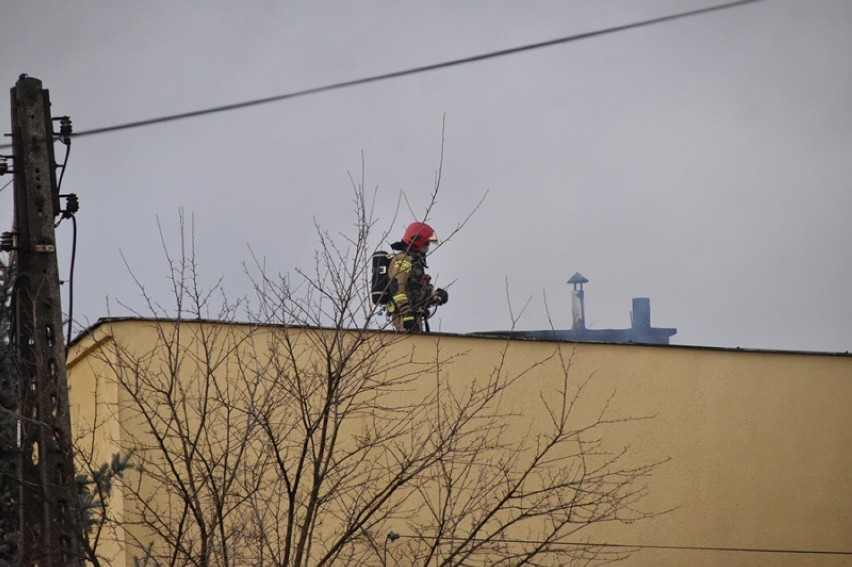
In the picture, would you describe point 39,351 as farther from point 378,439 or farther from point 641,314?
point 641,314

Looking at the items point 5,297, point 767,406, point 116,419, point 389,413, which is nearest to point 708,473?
point 767,406

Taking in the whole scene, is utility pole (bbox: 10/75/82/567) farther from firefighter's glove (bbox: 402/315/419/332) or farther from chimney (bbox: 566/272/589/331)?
chimney (bbox: 566/272/589/331)

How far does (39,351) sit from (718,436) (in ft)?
27.1

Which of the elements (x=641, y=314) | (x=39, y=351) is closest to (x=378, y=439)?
(x=39, y=351)

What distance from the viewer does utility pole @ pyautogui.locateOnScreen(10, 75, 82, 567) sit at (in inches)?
333

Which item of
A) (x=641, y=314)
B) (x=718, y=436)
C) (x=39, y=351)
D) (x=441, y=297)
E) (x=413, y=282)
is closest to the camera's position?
(x=39, y=351)

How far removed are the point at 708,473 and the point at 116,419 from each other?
641 centimetres

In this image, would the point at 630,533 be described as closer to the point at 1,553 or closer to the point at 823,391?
the point at 823,391

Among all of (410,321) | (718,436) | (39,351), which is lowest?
(718,436)

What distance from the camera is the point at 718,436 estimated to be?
47.3ft

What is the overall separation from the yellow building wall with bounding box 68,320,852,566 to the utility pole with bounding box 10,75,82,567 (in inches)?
195

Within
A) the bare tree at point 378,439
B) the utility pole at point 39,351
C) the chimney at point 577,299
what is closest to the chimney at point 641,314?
the chimney at point 577,299

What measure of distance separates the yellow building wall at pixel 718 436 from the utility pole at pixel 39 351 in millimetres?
4943

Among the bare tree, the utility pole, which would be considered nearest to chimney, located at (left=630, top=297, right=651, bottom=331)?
the bare tree
